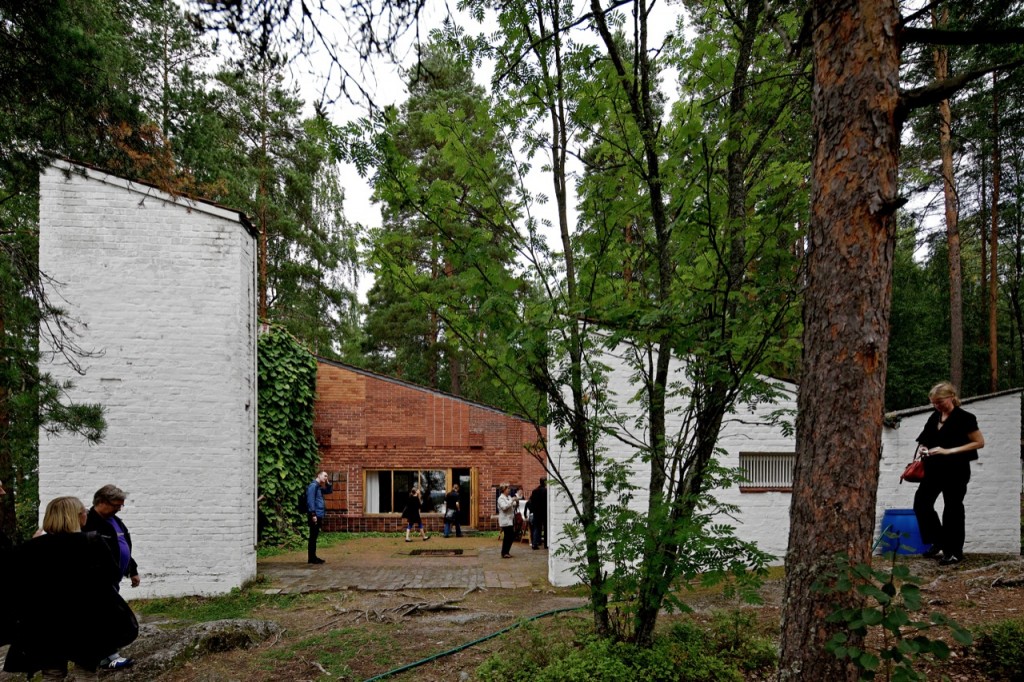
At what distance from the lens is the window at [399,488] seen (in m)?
16.7

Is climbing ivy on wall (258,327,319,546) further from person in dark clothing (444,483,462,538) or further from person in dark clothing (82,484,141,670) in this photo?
person in dark clothing (82,484,141,670)

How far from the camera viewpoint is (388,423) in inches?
657

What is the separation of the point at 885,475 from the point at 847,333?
7858mm

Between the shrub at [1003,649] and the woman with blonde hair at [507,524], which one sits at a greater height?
the shrub at [1003,649]

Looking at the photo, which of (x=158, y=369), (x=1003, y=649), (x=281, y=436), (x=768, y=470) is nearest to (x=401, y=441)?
(x=281, y=436)

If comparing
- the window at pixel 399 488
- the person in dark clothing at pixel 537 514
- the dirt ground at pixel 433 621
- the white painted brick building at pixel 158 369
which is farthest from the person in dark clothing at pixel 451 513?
the white painted brick building at pixel 158 369

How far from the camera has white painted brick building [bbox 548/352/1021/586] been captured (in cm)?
876

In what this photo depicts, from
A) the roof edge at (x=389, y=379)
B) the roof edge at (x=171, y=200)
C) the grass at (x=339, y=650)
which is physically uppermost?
the roof edge at (x=171, y=200)

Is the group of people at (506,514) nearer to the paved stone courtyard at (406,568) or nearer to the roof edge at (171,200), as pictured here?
the paved stone courtyard at (406,568)

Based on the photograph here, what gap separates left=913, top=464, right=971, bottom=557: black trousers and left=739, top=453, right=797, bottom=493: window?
2924 mm

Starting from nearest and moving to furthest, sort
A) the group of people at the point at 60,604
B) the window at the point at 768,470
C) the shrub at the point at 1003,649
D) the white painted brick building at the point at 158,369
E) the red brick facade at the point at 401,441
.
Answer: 1. the group of people at the point at 60,604
2. the shrub at the point at 1003,649
3. the white painted brick building at the point at 158,369
4. the window at the point at 768,470
5. the red brick facade at the point at 401,441

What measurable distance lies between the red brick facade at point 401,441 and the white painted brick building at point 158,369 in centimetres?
791

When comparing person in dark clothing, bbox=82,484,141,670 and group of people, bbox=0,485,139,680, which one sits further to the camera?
person in dark clothing, bbox=82,484,141,670

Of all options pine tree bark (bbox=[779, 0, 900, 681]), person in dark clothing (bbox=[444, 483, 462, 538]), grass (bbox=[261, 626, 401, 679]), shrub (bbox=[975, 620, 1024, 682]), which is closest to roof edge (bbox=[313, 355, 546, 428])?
person in dark clothing (bbox=[444, 483, 462, 538])
